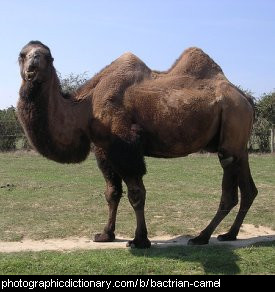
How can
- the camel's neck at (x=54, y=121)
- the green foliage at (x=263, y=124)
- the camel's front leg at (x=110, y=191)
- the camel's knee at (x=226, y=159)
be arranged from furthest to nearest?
the green foliage at (x=263, y=124) → the camel's front leg at (x=110, y=191) → the camel's knee at (x=226, y=159) → the camel's neck at (x=54, y=121)

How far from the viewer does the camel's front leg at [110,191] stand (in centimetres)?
710

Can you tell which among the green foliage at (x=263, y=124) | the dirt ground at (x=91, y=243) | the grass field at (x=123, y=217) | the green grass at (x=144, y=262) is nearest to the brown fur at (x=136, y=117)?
the dirt ground at (x=91, y=243)

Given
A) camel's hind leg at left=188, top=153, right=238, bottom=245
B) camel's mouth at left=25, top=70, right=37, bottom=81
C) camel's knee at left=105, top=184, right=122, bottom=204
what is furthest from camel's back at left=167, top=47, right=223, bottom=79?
camel's mouth at left=25, top=70, right=37, bottom=81

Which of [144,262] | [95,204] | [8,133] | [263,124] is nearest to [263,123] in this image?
[263,124]

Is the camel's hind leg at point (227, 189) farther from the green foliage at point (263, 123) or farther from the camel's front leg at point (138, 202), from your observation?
the green foliage at point (263, 123)

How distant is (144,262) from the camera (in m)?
5.80

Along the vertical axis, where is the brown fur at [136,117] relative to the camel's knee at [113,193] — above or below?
above

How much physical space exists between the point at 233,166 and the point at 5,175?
996cm

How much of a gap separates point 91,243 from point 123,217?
1.77m

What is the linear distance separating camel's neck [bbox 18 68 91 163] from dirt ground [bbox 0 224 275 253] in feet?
3.84

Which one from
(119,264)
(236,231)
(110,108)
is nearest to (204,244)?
(236,231)

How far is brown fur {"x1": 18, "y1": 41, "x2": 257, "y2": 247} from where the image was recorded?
634 cm
